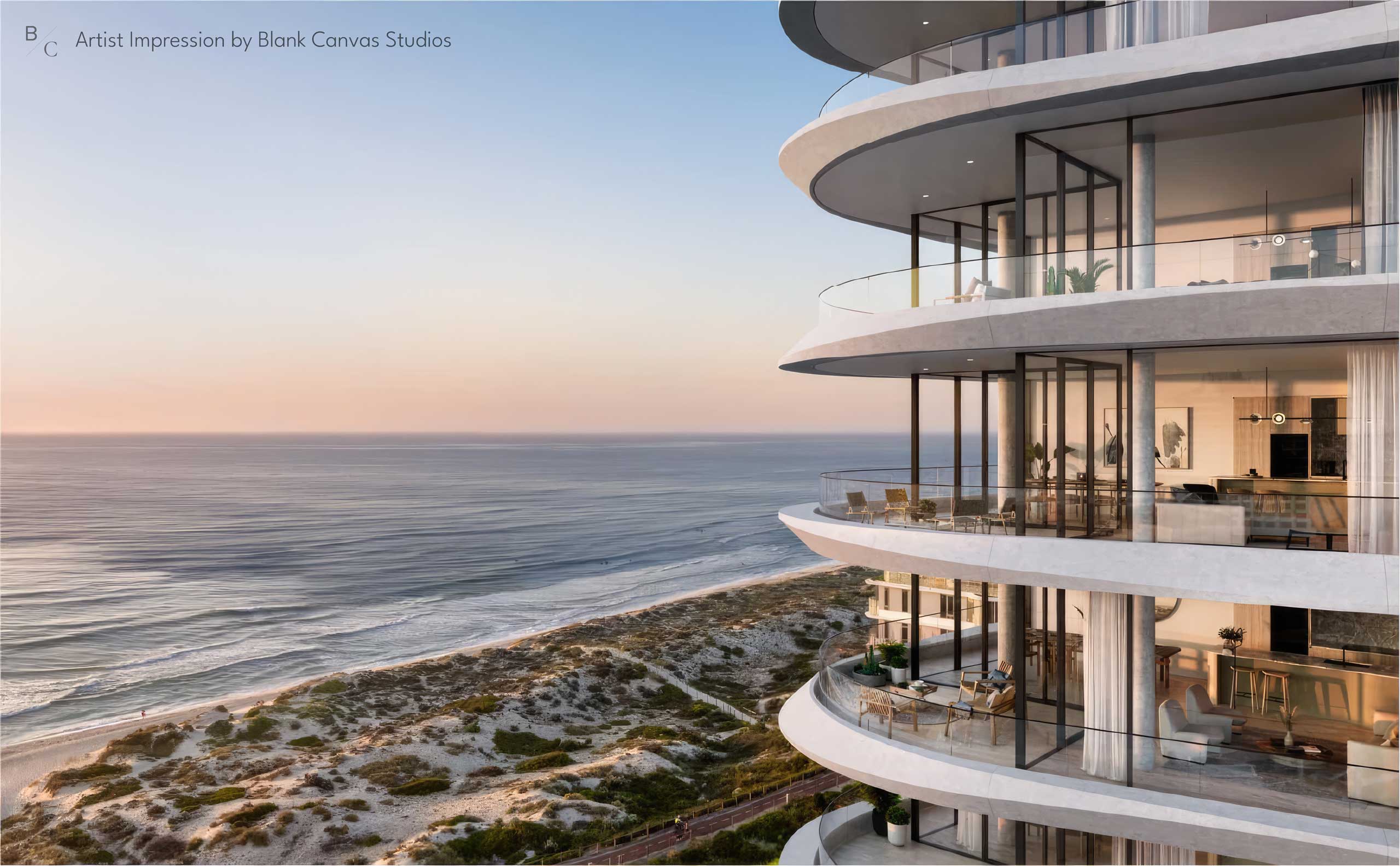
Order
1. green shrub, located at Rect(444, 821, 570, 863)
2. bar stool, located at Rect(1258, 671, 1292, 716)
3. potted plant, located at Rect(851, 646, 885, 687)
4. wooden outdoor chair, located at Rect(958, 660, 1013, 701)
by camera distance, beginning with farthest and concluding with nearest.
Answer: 1. green shrub, located at Rect(444, 821, 570, 863)
2. potted plant, located at Rect(851, 646, 885, 687)
3. bar stool, located at Rect(1258, 671, 1292, 716)
4. wooden outdoor chair, located at Rect(958, 660, 1013, 701)

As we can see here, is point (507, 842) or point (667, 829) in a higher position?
point (667, 829)

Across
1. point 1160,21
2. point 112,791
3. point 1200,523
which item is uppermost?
point 1160,21

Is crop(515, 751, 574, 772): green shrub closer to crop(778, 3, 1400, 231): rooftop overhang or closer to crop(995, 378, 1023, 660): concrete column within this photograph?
crop(995, 378, 1023, 660): concrete column

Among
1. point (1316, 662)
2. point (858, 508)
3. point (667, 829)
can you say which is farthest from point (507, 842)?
point (1316, 662)

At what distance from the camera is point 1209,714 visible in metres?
12.2

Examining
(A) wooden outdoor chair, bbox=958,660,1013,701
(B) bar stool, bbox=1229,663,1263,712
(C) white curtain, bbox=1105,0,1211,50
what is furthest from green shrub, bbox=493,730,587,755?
(C) white curtain, bbox=1105,0,1211,50

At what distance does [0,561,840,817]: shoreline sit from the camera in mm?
35719

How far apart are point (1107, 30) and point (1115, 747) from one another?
907 centimetres

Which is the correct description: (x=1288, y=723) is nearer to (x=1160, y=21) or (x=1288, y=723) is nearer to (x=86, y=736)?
(x=1160, y=21)

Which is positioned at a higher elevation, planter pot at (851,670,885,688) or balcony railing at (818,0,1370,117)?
balcony railing at (818,0,1370,117)

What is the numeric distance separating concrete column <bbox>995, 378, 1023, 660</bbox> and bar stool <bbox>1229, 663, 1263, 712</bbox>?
3.48m

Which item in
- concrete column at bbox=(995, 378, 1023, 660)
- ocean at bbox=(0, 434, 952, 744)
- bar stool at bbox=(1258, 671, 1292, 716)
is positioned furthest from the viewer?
ocean at bbox=(0, 434, 952, 744)

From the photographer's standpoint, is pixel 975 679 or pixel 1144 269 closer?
pixel 1144 269

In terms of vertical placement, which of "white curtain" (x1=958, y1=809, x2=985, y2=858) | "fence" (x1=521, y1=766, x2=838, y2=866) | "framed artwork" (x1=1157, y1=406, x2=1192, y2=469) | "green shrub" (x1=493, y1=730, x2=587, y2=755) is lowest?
"green shrub" (x1=493, y1=730, x2=587, y2=755)
